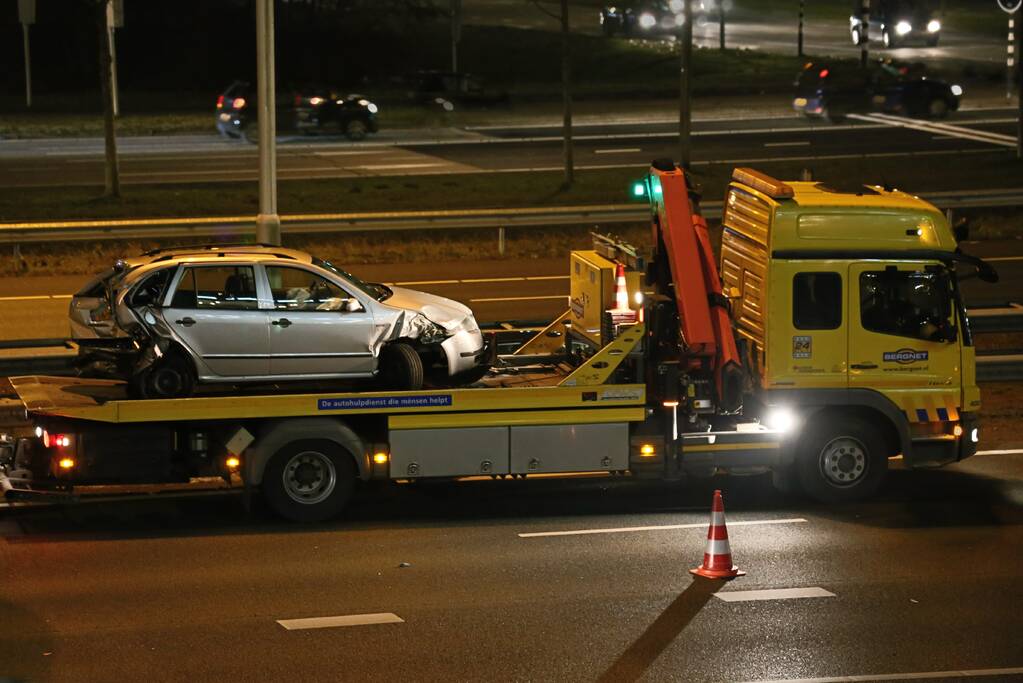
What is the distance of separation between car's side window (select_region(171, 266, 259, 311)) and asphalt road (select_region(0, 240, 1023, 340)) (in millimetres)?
7572

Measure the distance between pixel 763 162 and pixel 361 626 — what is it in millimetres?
29693

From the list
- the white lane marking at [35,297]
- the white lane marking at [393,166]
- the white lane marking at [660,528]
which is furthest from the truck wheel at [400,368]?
the white lane marking at [393,166]

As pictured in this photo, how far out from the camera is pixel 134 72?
201 feet

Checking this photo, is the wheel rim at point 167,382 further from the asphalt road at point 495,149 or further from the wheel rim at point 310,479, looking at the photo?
the asphalt road at point 495,149

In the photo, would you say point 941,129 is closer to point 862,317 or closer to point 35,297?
point 35,297

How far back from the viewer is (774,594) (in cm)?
1107

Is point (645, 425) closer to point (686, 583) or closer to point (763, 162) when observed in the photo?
point (686, 583)

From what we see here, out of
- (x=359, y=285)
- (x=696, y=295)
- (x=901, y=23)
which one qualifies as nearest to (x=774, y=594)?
(x=696, y=295)

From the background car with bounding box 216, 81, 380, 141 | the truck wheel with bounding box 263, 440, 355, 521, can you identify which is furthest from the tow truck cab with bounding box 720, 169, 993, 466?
the background car with bounding box 216, 81, 380, 141

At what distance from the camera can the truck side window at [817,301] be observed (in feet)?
43.3

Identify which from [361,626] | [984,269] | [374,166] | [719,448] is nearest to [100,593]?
[361,626]

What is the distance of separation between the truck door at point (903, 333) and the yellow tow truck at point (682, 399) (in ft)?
0.05

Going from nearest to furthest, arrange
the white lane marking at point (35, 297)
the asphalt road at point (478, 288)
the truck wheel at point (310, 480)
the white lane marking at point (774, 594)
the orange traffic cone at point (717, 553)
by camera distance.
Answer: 1. the white lane marking at point (774, 594)
2. the orange traffic cone at point (717, 553)
3. the truck wheel at point (310, 480)
4. the asphalt road at point (478, 288)
5. the white lane marking at point (35, 297)

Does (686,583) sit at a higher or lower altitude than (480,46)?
lower
